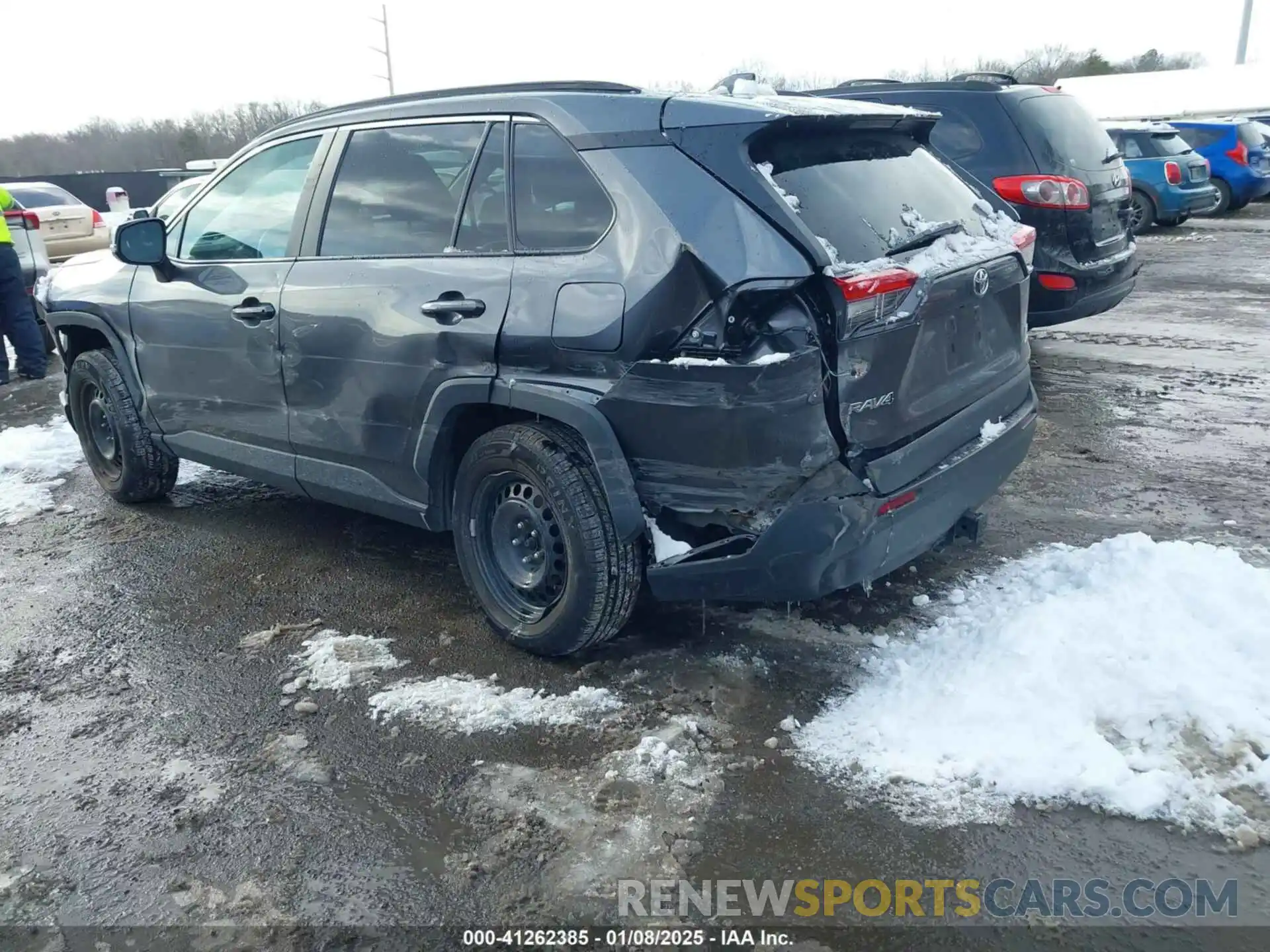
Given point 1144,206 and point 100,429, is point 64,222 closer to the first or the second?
point 100,429

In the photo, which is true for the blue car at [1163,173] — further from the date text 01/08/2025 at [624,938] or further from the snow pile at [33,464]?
the date text 01/08/2025 at [624,938]

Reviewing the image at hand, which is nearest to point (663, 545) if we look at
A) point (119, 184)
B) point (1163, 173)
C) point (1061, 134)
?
point (1061, 134)

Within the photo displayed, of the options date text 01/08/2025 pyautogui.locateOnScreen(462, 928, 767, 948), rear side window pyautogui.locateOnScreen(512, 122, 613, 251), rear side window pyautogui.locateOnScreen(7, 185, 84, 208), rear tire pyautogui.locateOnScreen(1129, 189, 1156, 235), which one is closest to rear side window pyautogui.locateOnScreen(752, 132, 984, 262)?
rear side window pyautogui.locateOnScreen(512, 122, 613, 251)

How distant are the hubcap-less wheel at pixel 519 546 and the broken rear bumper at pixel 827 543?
41 cm

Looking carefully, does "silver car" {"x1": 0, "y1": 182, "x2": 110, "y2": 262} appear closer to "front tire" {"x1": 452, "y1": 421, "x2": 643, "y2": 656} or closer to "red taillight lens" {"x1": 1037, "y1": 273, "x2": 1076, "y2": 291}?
"red taillight lens" {"x1": 1037, "y1": 273, "x2": 1076, "y2": 291}

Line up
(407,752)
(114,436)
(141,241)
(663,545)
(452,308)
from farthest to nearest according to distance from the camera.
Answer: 1. (114,436)
2. (141,241)
3. (452,308)
4. (663,545)
5. (407,752)

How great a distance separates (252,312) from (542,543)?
1686 millimetres

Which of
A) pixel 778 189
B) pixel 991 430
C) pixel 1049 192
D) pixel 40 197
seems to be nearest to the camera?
pixel 778 189

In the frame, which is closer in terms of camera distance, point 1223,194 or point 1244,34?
point 1223,194

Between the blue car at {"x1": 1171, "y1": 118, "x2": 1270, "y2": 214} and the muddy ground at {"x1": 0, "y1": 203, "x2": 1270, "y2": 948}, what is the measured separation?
15.8 m

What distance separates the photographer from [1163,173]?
16.2 m

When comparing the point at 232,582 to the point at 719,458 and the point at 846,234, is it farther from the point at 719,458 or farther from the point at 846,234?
the point at 846,234

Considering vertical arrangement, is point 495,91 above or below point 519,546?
above

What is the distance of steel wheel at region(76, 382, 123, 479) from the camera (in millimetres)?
5375
